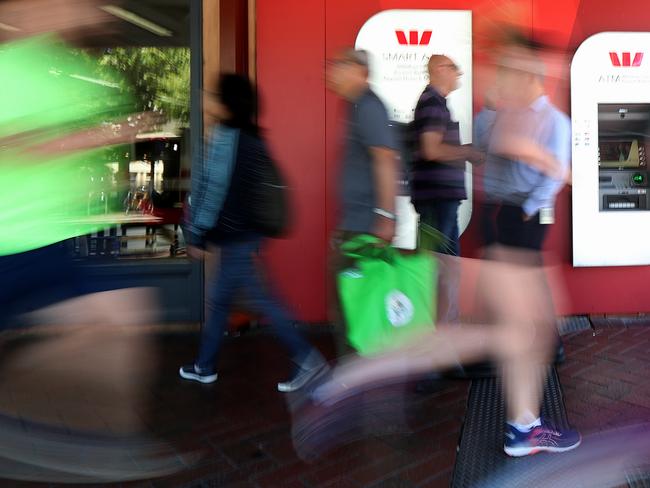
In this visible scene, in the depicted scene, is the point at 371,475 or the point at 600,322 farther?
the point at 600,322

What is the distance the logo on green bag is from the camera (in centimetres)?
268

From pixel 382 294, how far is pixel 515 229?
64cm

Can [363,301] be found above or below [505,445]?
above

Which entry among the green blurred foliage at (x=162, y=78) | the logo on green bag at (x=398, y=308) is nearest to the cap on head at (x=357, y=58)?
the logo on green bag at (x=398, y=308)

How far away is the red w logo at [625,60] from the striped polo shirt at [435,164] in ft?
6.41

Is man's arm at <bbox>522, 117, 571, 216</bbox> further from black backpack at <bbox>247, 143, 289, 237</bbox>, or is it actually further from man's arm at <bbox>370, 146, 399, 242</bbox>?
black backpack at <bbox>247, 143, 289, 237</bbox>

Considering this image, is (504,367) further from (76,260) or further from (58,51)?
(58,51)

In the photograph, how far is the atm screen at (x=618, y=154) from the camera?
4.84m

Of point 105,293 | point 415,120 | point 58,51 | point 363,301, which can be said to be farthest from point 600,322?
point 58,51

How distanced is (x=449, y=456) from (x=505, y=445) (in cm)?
26

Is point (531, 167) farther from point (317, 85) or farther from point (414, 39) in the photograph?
point (317, 85)


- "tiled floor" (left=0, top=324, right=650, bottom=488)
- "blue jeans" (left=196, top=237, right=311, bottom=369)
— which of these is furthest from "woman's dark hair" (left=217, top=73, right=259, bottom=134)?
"tiled floor" (left=0, top=324, right=650, bottom=488)

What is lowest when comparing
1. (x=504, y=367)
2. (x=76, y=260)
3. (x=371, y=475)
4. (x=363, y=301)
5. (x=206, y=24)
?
(x=371, y=475)

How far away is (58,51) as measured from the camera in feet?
7.29
